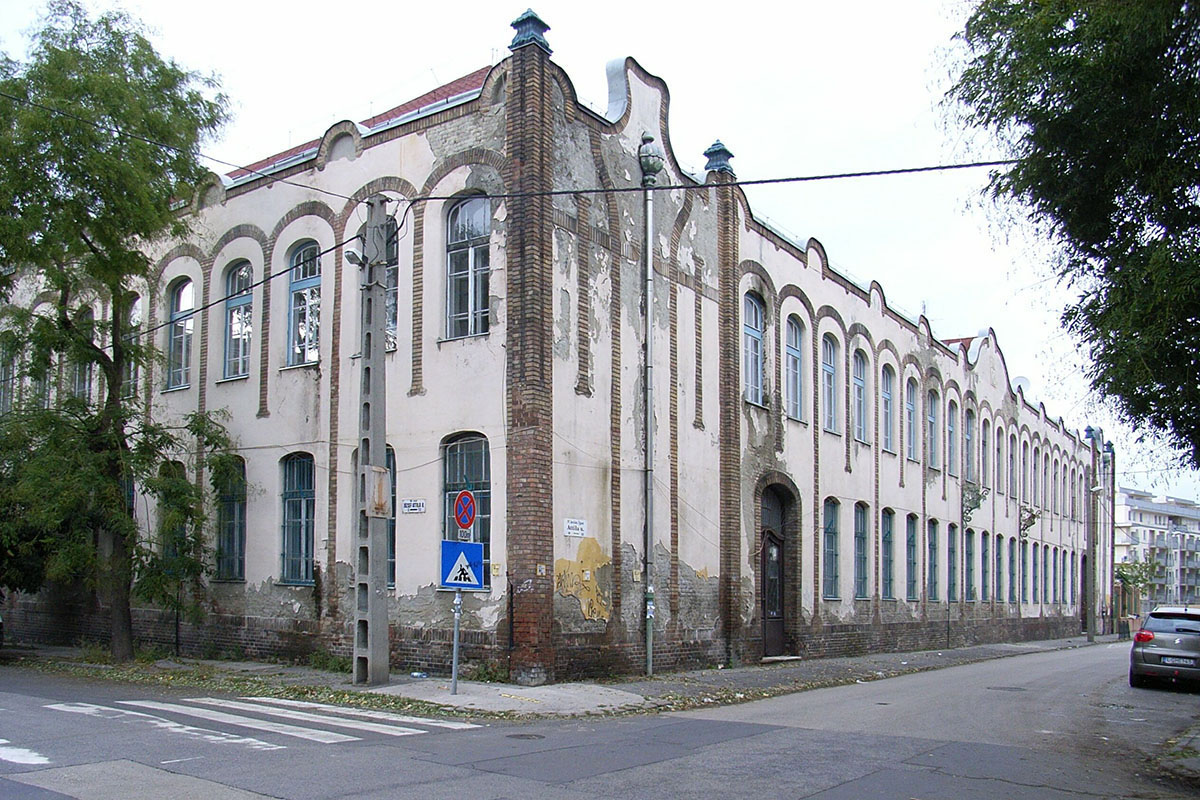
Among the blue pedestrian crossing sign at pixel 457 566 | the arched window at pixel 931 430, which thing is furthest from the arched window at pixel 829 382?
the blue pedestrian crossing sign at pixel 457 566

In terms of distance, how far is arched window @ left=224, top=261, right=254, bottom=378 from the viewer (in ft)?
70.1

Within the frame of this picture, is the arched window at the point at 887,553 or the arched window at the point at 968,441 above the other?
the arched window at the point at 968,441

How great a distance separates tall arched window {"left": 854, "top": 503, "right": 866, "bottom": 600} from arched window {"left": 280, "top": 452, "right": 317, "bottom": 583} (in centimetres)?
1435

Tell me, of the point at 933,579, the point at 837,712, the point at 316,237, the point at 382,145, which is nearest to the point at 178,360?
the point at 316,237

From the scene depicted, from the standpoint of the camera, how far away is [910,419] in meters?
32.6

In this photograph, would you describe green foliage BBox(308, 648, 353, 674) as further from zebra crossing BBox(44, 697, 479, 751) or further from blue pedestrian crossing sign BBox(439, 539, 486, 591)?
blue pedestrian crossing sign BBox(439, 539, 486, 591)

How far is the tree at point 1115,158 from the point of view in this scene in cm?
984

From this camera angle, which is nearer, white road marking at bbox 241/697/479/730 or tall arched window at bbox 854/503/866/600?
white road marking at bbox 241/697/479/730

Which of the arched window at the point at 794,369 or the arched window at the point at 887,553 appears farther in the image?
the arched window at the point at 887,553

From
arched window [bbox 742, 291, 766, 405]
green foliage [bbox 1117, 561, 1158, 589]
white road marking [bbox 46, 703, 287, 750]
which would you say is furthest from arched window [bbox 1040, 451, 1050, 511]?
white road marking [bbox 46, 703, 287, 750]

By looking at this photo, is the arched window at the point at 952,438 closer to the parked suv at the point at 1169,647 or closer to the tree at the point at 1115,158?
the parked suv at the point at 1169,647

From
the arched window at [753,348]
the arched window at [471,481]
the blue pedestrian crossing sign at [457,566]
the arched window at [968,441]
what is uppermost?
the arched window at [753,348]

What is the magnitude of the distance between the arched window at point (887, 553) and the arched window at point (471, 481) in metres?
15.6

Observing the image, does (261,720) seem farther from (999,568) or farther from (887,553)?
(999,568)
